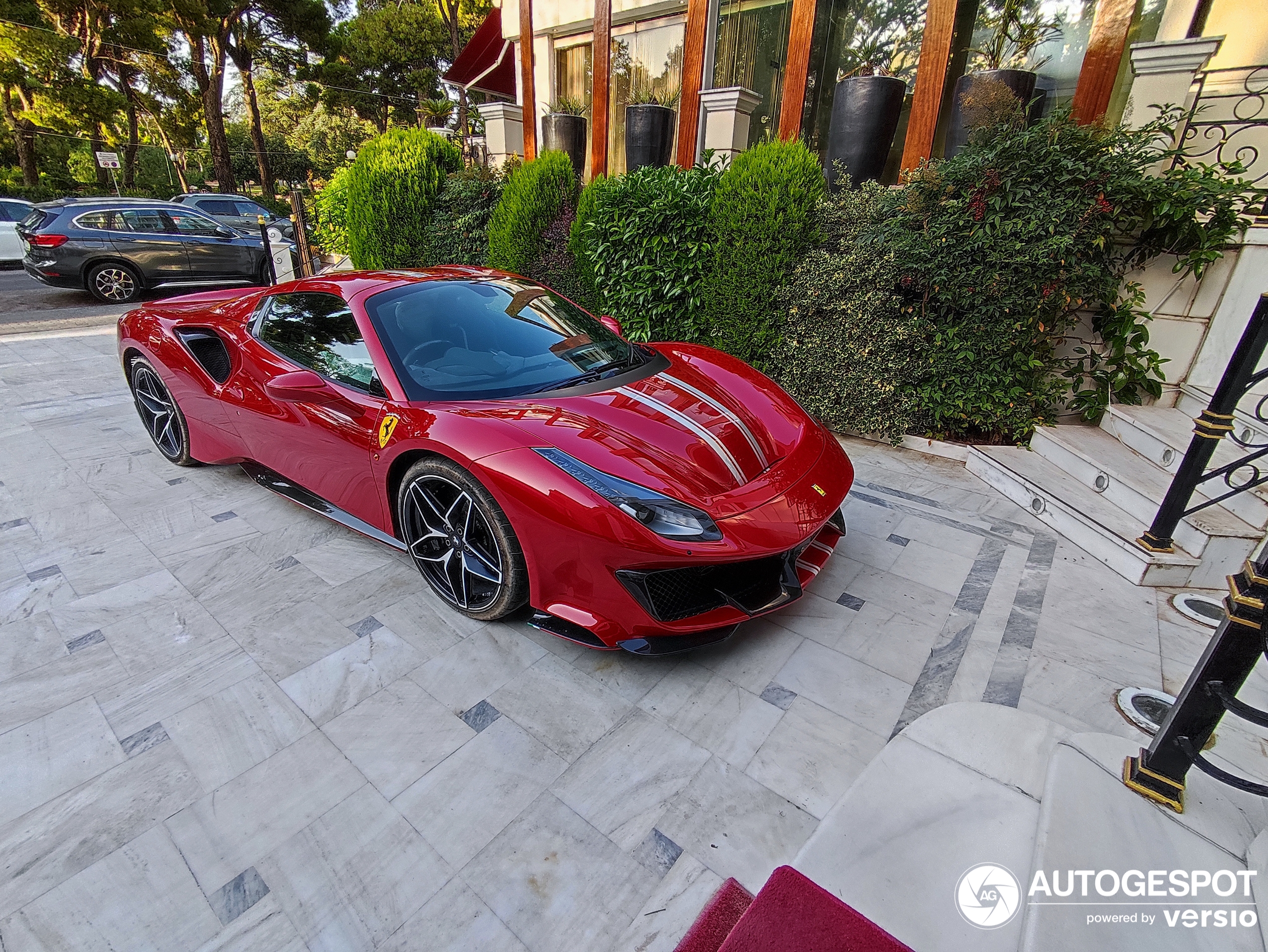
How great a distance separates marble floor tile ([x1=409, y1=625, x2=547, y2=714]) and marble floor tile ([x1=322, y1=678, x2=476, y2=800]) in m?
0.05

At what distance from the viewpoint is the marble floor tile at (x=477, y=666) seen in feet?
6.58

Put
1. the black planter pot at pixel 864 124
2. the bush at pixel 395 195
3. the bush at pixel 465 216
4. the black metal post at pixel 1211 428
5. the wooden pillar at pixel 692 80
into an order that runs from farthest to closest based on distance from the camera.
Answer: the wooden pillar at pixel 692 80
the bush at pixel 395 195
the bush at pixel 465 216
the black planter pot at pixel 864 124
the black metal post at pixel 1211 428

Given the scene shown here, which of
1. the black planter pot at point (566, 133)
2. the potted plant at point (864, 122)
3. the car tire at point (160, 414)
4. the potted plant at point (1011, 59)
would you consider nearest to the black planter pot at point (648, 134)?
the black planter pot at point (566, 133)

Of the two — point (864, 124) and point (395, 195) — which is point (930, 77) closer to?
point (864, 124)

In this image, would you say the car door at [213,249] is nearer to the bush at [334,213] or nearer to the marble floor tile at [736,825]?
the bush at [334,213]

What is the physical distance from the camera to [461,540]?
2268 millimetres

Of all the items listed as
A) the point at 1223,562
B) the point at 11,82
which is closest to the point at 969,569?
the point at 1223,562

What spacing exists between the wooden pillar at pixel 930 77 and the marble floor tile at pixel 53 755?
627cm

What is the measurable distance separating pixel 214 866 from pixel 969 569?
2966mm

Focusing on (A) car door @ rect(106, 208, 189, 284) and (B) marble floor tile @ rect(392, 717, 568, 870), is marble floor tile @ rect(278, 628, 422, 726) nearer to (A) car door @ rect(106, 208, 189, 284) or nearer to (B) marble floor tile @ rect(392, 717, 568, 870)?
(B) marble floor tile @ rect(392, 717, 568, 870)

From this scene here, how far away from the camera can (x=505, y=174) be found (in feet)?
22.6

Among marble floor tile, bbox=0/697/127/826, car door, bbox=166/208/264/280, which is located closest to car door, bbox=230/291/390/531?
marble floor tile, bbox=0/697/127/826

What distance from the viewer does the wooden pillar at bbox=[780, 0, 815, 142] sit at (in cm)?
605

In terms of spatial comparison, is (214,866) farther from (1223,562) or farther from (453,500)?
(1223,562)
